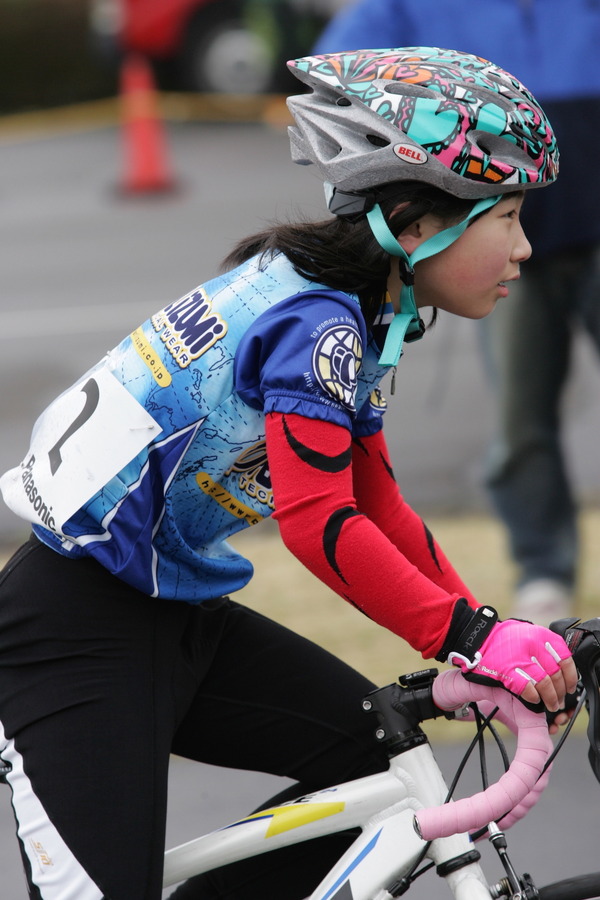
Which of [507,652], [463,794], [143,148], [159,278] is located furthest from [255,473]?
[143,148]

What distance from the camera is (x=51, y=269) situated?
1103 cm

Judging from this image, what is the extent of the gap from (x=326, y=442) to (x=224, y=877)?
102 cm

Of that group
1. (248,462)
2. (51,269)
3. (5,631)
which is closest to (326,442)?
(248,462)

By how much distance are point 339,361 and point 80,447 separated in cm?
49

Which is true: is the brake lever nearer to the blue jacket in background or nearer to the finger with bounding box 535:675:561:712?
the finger with bounding box 535:675:561:712

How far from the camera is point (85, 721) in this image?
2150 millimetres

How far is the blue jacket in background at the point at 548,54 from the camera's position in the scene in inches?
171

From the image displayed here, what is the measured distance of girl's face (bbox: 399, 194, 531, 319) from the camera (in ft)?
7.04

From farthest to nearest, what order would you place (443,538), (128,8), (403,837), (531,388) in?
(128,8)
(443,538)
(531,388)
(403,837)

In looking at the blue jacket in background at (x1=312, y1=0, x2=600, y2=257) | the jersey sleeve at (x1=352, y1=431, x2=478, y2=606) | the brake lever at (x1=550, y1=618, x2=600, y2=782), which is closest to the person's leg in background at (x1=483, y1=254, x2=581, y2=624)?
the blue jacket in background at (x1=312, y1=0, x2=600, y2=257)

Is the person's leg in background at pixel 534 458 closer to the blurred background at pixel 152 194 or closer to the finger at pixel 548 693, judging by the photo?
the blurred background at pixel 152 194

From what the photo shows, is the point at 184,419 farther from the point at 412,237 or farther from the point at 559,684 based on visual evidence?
the point at 559,684

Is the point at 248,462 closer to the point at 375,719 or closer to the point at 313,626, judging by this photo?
the point at 375,719

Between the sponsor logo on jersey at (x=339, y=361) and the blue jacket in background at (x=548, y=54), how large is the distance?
2501 millimetres
